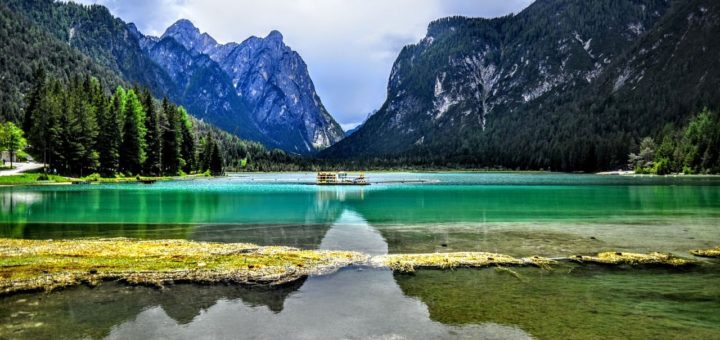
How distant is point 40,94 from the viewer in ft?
372

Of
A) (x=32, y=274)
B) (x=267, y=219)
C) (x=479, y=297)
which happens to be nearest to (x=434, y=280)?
(x=479, y=297)

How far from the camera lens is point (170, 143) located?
12500 cm

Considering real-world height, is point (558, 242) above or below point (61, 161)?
below

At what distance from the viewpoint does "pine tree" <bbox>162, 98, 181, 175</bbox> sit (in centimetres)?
12431

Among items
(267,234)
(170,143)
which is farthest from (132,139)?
(267,234)

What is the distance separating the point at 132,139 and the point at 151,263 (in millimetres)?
99783

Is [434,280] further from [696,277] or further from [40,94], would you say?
[40,94]

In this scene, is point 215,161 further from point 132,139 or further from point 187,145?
point 132,139

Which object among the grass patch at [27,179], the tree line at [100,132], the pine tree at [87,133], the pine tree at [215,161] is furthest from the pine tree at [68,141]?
the pine tree at [215,161]

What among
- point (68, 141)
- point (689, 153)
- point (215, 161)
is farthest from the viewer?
point (215, 161)

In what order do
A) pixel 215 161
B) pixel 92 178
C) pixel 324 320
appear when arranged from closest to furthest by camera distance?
1. pixel 324 320
2. pixel 92 178
3. pixel 215 161

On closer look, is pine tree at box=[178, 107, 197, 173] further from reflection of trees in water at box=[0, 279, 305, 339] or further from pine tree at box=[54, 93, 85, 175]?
reflection of trees in water at box=[0, 279, 305, 339]

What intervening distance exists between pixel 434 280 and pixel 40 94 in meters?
127

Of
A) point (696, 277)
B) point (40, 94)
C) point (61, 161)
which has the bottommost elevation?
point (696, 277)
